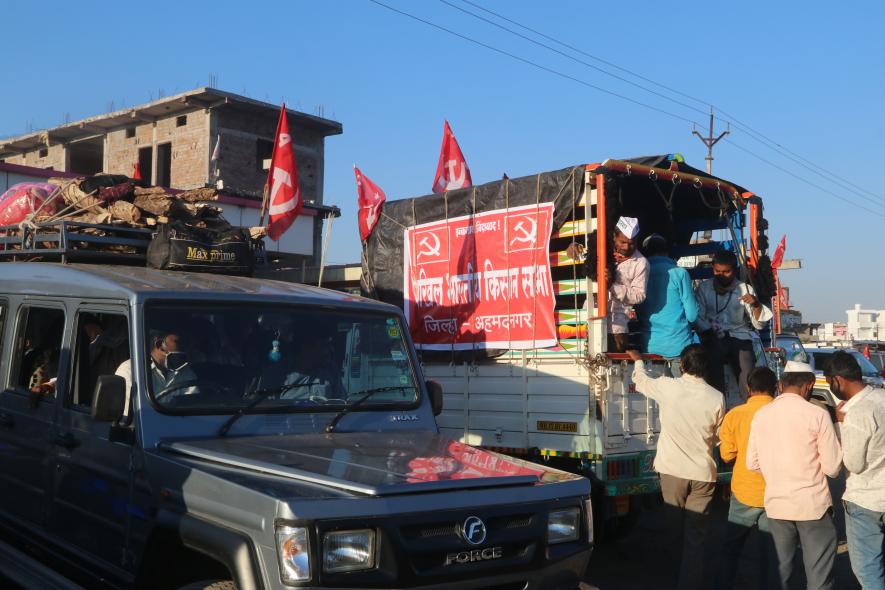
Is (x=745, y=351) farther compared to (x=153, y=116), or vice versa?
(x=153, y=116)

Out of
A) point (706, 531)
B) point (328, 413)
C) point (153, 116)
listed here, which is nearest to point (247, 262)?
point (328, 413)

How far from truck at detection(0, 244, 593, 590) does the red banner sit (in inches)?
104

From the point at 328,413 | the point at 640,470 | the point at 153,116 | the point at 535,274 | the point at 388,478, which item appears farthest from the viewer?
the point at 153,116

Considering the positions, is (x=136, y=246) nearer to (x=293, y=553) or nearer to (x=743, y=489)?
(x=293, y=553)

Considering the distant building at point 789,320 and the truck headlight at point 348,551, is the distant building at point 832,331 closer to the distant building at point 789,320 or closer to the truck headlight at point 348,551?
the distant building at point 789,320

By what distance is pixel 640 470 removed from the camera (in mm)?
6730

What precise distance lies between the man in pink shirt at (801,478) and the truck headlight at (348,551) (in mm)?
3068

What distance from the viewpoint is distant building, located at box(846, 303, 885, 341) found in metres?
35.5

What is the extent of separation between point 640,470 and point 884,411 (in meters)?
2.08

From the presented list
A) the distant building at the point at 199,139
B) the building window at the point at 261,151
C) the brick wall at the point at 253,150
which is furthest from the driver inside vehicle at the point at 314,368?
the building window at the point at 261,151

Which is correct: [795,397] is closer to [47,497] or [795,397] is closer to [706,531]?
[706,531]

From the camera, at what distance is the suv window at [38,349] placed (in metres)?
4.79

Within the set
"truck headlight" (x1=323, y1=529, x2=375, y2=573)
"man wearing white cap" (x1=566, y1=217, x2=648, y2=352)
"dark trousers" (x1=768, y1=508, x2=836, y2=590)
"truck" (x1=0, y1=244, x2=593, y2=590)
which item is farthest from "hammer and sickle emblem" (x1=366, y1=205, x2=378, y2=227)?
"truck headlight" (x1=323, y1=529, x2=375, y2=573)

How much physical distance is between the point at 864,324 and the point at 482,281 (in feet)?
108
